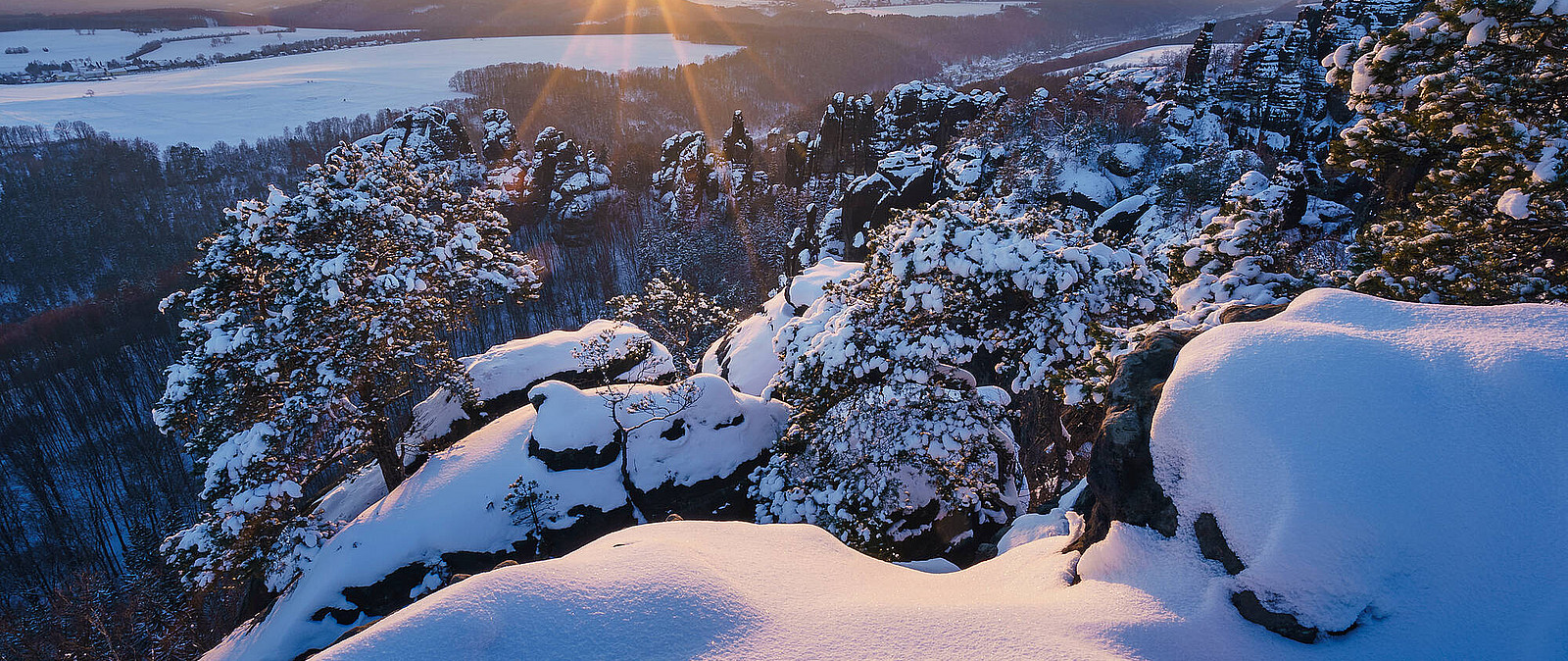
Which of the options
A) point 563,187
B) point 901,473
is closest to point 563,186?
point 563,187

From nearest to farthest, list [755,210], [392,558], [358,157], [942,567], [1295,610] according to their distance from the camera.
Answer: [1295,610] < [942,567] < [392,558] < [358,157] < [755,210]

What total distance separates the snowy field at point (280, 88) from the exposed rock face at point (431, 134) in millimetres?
64393

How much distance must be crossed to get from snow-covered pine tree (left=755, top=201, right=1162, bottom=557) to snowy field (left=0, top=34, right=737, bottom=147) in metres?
142

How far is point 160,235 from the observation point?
271 ft

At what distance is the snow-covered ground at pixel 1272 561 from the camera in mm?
4543

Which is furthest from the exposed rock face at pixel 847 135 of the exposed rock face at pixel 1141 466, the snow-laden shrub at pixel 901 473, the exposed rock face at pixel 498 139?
the exposed rock face at pixel 1141 466

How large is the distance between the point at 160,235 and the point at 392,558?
104m

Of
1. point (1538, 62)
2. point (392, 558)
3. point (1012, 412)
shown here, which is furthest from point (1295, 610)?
point (392, 558)

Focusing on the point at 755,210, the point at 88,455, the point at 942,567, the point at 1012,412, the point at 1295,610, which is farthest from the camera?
the point at 755,210

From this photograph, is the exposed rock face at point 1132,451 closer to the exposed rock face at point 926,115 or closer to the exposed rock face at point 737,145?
the exposed rock face at point 926,115

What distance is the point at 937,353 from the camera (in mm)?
10766

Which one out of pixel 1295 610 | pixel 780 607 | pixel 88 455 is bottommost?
pixel 88 455

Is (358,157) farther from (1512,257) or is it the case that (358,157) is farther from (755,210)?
(755,210)

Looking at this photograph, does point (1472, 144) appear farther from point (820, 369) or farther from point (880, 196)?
point (880, 196)
